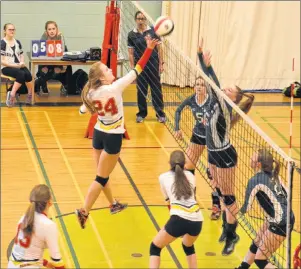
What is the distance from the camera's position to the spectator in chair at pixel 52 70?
15.8 meters

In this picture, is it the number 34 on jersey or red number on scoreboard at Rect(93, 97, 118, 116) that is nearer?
red number on scoreboard at Rect(93, 97, 118, 116)

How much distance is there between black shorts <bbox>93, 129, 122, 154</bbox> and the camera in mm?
9656

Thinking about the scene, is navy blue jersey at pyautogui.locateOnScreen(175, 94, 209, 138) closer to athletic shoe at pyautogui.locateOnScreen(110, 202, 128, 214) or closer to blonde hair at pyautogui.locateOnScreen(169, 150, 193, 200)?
athletic shoe at pyautogui.locateOnScreen(110, 202, 128, 214)

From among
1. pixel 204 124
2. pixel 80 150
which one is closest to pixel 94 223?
pixel 204 124

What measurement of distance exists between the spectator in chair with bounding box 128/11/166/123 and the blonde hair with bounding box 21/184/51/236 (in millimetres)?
6536

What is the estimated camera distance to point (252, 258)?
8945 millimetres

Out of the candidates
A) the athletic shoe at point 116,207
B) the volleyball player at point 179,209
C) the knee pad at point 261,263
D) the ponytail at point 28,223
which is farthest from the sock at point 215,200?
the ponytail at point 28,223

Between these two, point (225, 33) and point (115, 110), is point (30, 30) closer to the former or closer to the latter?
point (225, 33)

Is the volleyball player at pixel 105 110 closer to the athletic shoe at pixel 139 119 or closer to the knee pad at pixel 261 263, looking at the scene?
the knee pad at pixel 261 263

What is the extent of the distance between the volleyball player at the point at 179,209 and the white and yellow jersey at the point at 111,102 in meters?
1.17

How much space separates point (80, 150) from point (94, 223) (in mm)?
2921

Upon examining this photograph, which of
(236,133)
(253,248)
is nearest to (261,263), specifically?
(253,248)

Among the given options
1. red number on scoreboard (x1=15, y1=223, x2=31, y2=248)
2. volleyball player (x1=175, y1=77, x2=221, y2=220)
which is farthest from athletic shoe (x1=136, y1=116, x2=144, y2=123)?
red number on scoreboard (x1=15, y1=223, x2=31, y2=248)

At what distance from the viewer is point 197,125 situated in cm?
1025
